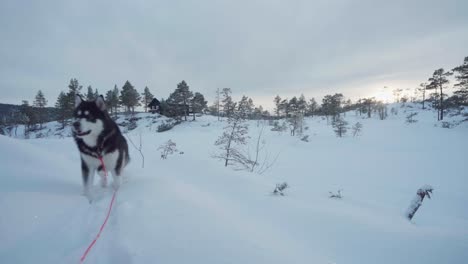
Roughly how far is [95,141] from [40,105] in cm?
5920

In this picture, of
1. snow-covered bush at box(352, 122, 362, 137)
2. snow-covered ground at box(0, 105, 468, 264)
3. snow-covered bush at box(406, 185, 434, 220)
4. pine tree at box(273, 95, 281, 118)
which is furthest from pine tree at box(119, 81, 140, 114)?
snow-covered bush at box(406, 185, 434, 220)

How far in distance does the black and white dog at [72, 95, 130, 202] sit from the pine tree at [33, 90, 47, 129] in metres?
52.9

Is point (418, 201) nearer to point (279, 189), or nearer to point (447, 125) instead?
point (279, 189)

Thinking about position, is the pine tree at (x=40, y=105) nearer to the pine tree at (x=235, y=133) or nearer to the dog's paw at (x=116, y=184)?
the pine tree at (x=235, y=133)

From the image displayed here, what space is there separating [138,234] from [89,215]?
85 cm

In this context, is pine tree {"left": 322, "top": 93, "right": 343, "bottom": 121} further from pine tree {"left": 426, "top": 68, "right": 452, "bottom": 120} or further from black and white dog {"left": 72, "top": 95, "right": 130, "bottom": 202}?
black and white dog {"left": 72, "top": 95, "right": 130, "bottom": 202}

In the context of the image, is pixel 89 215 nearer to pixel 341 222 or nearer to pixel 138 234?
pixel 138 234

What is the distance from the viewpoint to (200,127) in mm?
38781

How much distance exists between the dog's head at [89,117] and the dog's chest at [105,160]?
0.33 m

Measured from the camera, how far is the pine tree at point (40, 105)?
40.8 metres

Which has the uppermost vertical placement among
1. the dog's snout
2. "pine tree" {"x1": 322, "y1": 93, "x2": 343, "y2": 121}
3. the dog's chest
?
"pine tree" {"x1": 322, "y1": 93, "x2": 343, "y2": 121}

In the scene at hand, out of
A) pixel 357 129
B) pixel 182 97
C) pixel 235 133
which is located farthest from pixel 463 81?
pixel 182 97

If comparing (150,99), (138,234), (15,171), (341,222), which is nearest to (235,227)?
(138,234)

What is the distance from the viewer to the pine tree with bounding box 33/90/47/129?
40.8 meters
